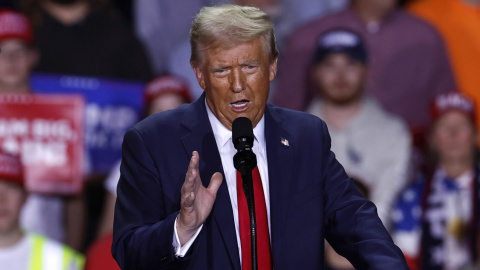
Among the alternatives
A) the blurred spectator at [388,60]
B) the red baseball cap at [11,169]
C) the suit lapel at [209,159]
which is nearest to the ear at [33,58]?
the red baseball cap at [11,169]

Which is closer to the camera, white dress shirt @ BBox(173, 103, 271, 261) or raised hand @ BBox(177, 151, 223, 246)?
raised hand @ BBox(177, 151, 223, 246)

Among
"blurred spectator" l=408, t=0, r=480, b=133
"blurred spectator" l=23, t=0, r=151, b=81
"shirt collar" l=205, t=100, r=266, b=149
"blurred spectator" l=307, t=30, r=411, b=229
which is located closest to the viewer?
"shirt collar" l=205, t=100, r=266, b=149

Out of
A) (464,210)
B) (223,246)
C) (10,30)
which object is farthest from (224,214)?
(10,30)

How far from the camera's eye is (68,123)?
4.57m

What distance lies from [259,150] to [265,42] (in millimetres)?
249

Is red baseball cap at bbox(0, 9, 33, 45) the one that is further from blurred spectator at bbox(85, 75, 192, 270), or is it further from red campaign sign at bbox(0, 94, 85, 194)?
blurred spectator at bbox(85, 75, 192, 270)

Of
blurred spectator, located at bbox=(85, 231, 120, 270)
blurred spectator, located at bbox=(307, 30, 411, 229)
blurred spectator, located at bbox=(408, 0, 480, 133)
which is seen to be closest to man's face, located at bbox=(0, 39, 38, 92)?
blurred spectator, located at bbox=(85, 231, 120, 270)

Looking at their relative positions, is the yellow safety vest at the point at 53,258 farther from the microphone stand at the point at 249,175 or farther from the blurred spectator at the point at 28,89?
the microphone stand at the point at 249,175

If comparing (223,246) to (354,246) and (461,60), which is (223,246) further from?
(461,60)

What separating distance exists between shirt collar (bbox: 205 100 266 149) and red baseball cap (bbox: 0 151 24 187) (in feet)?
7.55

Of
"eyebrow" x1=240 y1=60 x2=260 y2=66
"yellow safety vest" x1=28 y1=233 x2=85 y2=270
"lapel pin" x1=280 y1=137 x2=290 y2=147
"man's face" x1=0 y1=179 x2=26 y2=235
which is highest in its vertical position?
"eyebrow" x1=240 y1=60 x2=260 y2=66

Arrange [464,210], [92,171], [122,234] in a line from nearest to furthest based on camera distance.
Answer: [122,234] < [464,210] < [92,171]

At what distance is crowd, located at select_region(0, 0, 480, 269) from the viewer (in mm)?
4340

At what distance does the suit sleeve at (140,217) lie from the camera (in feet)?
5.92
